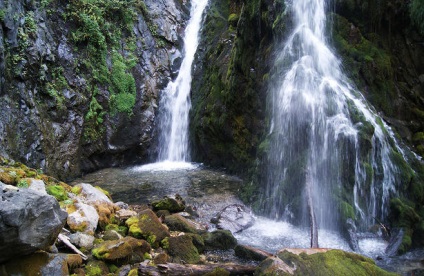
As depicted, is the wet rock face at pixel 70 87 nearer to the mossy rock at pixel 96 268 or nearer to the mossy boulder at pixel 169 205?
the mossy boulder at pixel 169 205

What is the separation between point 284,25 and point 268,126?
10.1 ft

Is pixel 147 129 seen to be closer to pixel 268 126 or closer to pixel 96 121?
pixel 96 121

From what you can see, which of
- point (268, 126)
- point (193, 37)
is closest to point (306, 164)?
point (268, 126)

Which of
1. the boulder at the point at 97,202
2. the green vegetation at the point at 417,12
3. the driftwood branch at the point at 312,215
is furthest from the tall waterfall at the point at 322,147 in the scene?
the boulder at the point at 97,202

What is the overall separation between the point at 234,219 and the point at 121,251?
326cm

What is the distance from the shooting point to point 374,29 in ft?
31.3

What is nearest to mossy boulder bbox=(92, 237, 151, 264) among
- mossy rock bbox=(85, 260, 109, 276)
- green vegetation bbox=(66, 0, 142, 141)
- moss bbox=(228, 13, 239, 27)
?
mossy rock bbox=(85, 260, 109, 276)

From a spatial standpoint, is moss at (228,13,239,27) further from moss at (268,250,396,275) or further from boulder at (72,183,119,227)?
moss at (268,250,396,275)

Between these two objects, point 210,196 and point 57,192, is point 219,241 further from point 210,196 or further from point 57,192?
point 210,196

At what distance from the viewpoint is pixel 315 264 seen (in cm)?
431

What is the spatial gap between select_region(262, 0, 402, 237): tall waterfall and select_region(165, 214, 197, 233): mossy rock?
2248 mm

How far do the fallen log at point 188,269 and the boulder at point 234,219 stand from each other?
2061 millimetres

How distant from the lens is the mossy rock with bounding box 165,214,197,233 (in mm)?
6627

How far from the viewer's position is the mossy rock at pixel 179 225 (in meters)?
6.63
